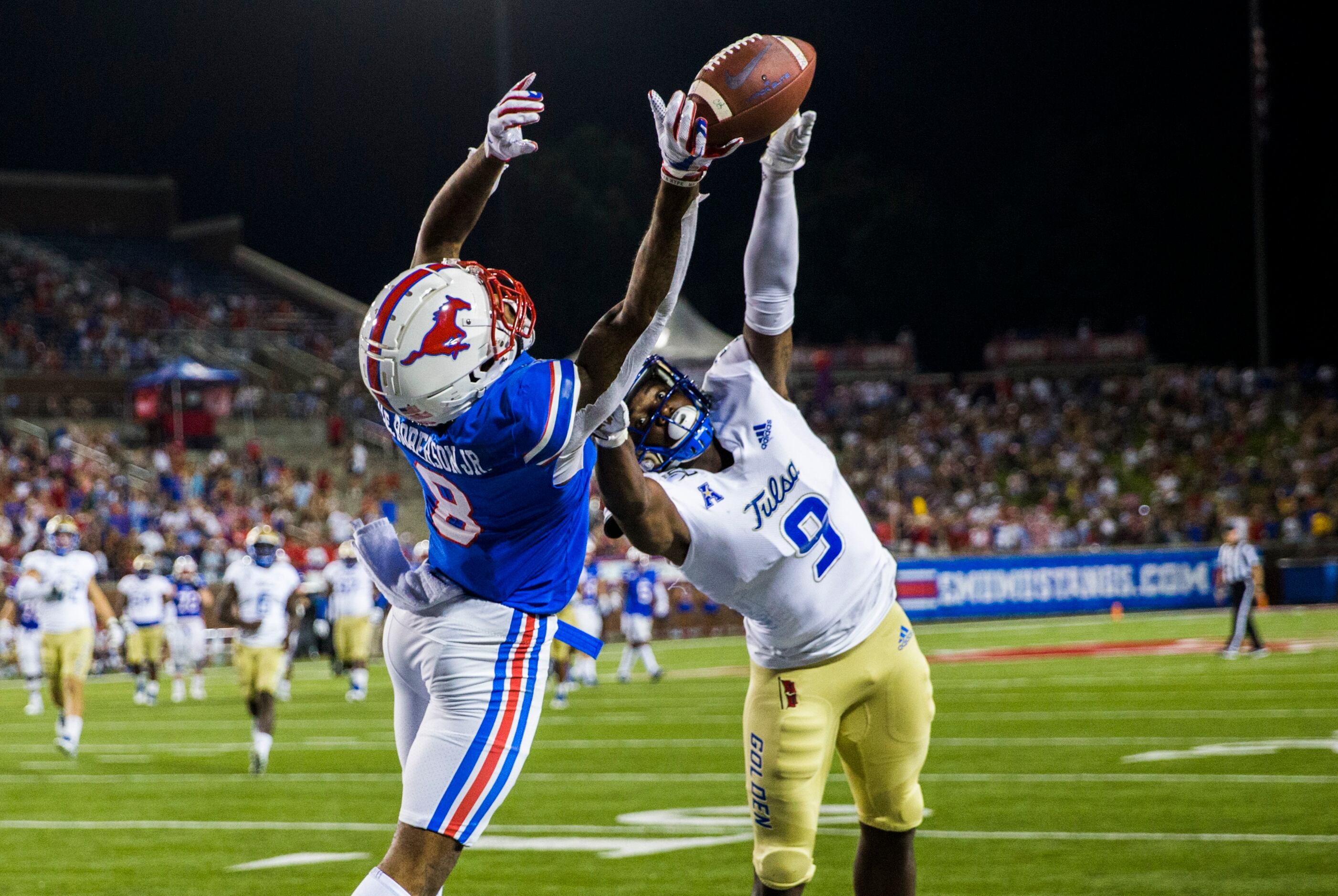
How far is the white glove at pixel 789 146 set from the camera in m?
4.61

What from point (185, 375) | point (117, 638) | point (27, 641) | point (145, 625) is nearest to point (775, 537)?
Answer: point (145, 625)

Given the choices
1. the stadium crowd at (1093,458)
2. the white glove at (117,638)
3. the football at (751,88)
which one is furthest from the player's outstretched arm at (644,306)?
the stadium crowd at (1093,458)

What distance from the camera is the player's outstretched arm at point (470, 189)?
3986 mm

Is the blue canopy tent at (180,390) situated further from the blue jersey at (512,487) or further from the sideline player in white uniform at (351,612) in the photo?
the blue jersey at (512,487)

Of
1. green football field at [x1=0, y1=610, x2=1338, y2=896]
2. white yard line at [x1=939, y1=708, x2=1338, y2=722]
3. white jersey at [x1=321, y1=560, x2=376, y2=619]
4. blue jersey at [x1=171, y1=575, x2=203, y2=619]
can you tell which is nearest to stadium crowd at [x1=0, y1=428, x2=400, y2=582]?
blue jersey at [x1=171, y1=575, x2=203, y2=619]

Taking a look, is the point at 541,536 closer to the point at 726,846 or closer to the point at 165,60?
the point at 726,846

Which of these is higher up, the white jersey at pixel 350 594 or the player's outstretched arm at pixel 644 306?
the player's outstretched arm at pixel 644 306

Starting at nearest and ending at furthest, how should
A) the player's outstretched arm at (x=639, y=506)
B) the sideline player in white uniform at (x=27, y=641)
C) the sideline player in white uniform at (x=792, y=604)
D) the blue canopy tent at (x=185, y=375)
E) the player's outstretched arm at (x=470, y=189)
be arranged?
the player's outstretched arm at (x=639, y=506) → the player's outstretched arm at (x=470, y=189) → the sideline player in white uniform at (x=792, y=604) → the sideline player in white uniform at (x=27, y=641) → the blue canopy tent at (x=185, y=375)

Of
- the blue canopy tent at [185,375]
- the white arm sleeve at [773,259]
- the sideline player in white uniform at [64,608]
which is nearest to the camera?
the white arm sleeve at [773,259]

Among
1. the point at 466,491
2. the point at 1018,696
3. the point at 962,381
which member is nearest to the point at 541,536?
the point at 466,491

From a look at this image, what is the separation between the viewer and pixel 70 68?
122 feet

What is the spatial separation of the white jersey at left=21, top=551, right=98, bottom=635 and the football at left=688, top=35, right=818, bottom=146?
10.8m

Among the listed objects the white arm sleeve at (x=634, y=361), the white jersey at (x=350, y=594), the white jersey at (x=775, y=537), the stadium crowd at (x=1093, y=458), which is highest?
the white arm sleeve at (x=634, y=361)

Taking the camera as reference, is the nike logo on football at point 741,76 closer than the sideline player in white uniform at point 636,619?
Yes
